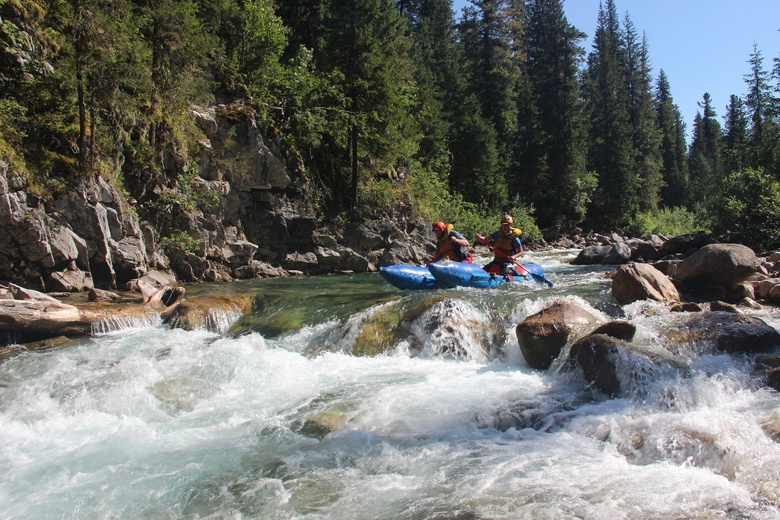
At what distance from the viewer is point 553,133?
36.8 metres

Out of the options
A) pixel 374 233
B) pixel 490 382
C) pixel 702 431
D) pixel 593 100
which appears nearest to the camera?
pixel 702 431

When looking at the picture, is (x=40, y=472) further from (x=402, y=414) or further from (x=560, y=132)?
(x=560, y=132)

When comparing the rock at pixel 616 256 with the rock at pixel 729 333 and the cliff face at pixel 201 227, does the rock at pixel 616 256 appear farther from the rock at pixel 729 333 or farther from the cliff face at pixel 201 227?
the rock at pixel 729 333

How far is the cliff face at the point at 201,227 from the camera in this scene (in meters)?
10.9

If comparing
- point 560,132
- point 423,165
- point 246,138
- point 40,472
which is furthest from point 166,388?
point 560,132

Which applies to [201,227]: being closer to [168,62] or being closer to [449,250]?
[168,62]

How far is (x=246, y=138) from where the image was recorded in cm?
1753

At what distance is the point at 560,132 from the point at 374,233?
21.9 metres

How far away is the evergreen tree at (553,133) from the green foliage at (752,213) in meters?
17.2

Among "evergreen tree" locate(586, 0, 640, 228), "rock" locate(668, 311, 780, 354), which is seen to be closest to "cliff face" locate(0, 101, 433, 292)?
"rock" locate(668, 311, 780, 354)

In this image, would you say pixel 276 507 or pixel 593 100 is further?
pixel 593 100

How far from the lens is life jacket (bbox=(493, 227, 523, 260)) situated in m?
12.5

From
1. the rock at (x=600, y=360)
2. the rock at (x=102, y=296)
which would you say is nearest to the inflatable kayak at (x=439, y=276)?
the rock at (x=600, y=360)

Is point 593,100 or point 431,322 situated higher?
point 593,100
